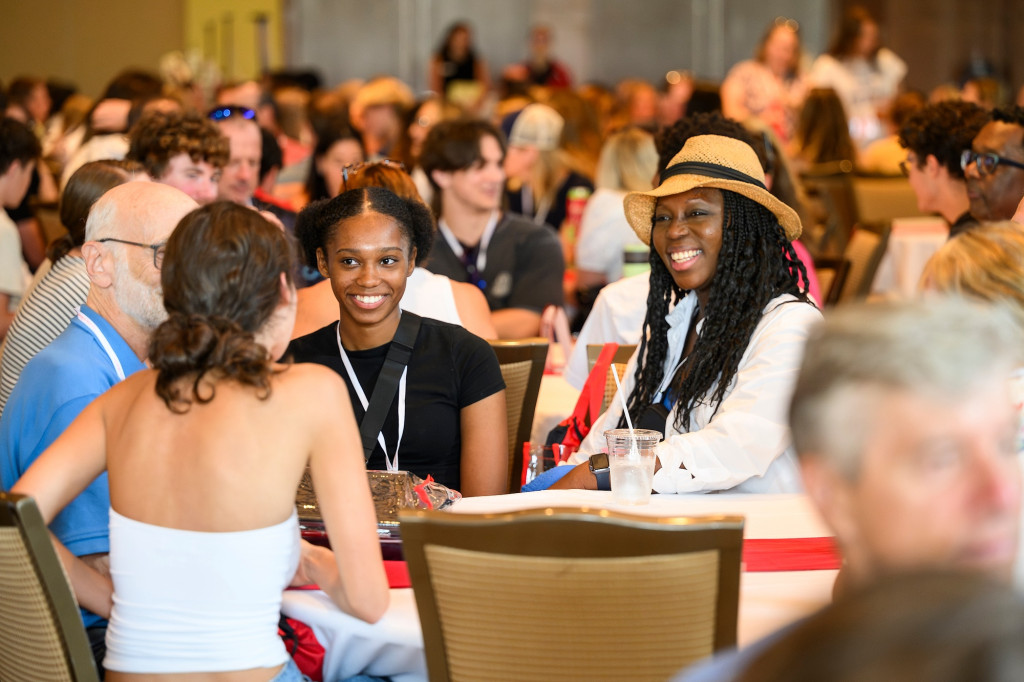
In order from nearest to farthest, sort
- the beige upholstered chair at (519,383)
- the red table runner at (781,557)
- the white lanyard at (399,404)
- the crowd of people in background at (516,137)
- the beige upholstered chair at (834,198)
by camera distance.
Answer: the red table runner at (781,557)
the white lanyard at (399,404)
the beige upholstered chair at (519,383)
the crowd of people in background at (516,137)
the beige upholstered chair at (834,198)

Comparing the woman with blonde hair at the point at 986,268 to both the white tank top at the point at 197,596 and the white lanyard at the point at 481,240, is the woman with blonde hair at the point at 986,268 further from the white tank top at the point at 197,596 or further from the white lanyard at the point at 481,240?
the white lanyard at the point at 481,240

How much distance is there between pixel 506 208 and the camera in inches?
248

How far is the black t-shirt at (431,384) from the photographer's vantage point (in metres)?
3.03

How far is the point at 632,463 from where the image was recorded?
250cm

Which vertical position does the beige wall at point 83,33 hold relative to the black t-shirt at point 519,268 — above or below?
above

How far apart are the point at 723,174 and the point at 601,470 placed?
832 mm

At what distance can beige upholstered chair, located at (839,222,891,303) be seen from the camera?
231 inches

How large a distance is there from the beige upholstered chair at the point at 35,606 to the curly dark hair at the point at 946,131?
12.5ft

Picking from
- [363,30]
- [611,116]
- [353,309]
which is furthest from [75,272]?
[363,30]

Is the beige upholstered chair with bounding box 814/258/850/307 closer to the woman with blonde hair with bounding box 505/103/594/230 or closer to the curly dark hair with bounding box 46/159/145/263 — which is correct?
the woman with blonde hair with bounding box 505/103/594/230

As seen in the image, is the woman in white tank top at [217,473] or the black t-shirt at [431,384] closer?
the woman in white tank top at [217,473]

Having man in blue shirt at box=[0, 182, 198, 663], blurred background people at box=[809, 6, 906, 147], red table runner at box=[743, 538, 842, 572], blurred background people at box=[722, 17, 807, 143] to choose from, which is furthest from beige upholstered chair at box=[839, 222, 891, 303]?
blurred background people at box=[809, 6, 906, 147]

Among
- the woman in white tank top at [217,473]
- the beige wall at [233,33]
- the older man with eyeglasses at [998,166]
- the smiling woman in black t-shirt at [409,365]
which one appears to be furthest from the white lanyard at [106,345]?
the beige wall at [233,33]

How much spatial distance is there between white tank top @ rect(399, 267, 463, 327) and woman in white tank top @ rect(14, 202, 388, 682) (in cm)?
180
